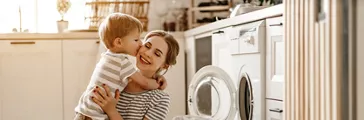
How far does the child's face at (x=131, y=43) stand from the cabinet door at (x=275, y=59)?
1.72 feet

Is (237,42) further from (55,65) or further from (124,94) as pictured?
(55,65)

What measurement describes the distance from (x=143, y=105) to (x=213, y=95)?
1.08 meters

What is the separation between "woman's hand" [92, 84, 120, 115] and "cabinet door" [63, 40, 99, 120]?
1946 mm

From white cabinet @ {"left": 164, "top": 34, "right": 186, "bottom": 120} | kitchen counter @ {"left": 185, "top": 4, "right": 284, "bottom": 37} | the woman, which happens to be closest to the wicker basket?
white cabinet @ {"left": 164, "top": 34, "right": 186, "bottom": 120}

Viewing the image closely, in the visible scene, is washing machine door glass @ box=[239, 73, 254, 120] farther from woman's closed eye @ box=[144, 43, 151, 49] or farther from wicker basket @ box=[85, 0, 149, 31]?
wicker basket @ box=[85, 0, 149, 31]

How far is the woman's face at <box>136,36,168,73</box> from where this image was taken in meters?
1.92

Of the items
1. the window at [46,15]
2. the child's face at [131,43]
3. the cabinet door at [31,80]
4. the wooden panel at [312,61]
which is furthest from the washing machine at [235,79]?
the window at [46,15]

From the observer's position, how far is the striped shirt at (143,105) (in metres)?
1.88

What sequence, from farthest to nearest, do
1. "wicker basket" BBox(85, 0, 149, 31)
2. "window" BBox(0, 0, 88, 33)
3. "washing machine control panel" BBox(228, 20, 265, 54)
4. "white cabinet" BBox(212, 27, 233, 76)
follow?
"window" BBox(0, 0, 88, 33), "wicker basket" BBox(85, 0, 149, 31), "white cabinet" BBox(212, 27, 233, 76), "washing machine control panel" BBox(228, 20, 265, 54)

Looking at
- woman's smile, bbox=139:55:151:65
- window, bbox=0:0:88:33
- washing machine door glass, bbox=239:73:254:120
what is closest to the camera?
woman's smile, bbox=139:55:151:65

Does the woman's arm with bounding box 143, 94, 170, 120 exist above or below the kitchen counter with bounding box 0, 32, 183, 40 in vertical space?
below

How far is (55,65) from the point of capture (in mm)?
3738

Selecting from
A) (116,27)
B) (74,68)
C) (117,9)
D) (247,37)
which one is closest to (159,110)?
(116,27)

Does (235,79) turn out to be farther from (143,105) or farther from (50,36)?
(50,36)
